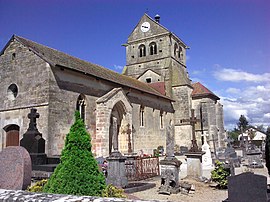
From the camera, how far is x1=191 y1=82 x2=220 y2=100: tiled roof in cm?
2919

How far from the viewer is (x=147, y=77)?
3183 cm

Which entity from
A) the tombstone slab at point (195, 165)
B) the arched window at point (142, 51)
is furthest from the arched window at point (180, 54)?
the tombstone slab at point (195, 165)

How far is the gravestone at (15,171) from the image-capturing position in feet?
16.1

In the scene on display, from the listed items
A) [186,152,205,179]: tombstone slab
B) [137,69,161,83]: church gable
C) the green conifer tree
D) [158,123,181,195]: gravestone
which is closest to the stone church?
[137,69,161,83]: church gable

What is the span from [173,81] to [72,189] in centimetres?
2601

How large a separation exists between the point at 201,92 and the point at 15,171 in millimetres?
26774

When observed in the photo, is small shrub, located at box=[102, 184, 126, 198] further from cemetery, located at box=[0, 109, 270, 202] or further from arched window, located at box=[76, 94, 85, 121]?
arched window, located at box=[76, 94, 85, 121]

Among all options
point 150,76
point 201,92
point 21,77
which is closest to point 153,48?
point 150,76

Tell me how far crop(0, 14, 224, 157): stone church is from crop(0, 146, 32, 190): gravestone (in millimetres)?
5573

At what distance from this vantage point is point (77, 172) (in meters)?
4.92

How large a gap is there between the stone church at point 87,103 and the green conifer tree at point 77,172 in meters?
5.25

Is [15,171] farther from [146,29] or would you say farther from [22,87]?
[146,29]

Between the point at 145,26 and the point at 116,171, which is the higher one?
the point at 145,26

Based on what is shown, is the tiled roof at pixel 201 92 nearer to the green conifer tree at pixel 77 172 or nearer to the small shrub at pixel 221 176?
the small shrub at pixel 221 176
